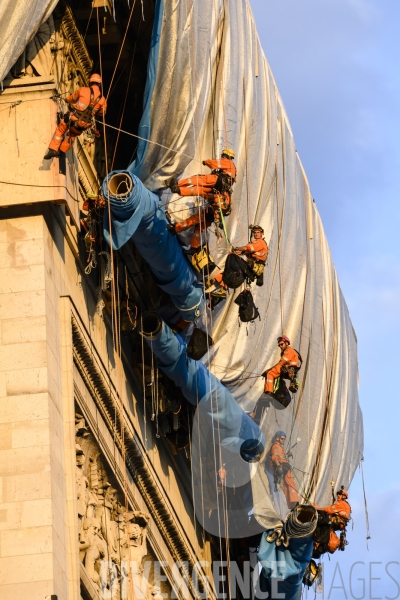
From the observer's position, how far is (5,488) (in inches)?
765

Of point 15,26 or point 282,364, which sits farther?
point 282,364

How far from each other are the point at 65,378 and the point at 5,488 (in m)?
1.95

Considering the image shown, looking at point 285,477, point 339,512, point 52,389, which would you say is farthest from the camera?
point 285,477

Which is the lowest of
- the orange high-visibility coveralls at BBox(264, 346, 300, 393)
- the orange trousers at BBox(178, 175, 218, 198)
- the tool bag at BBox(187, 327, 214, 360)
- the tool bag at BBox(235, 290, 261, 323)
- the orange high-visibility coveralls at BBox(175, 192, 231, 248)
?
the orange high-visibility coveralls at BBox(264, 346, 300, 393)

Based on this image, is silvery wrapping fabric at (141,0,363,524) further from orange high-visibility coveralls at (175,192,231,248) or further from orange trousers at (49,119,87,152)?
orange trousers at (49,119,87,152)

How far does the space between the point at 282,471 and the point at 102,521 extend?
5.62 metres

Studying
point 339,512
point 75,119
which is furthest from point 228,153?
point 339,512

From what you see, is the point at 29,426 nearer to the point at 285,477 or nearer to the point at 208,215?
the point at 208,215

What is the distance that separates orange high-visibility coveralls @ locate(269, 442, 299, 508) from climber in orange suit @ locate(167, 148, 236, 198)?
20.9 feet

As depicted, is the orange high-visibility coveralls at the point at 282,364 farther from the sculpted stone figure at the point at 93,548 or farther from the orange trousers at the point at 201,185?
the sculpted stone figure at the point at 93,548

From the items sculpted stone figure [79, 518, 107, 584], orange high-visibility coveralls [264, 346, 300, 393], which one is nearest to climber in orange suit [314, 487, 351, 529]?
orange high-visibility coveralls [264, 346, 300, 393]

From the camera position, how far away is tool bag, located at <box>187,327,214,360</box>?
24.4 m

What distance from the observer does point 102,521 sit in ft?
74.6

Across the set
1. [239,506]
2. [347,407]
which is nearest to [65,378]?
[239,506]
